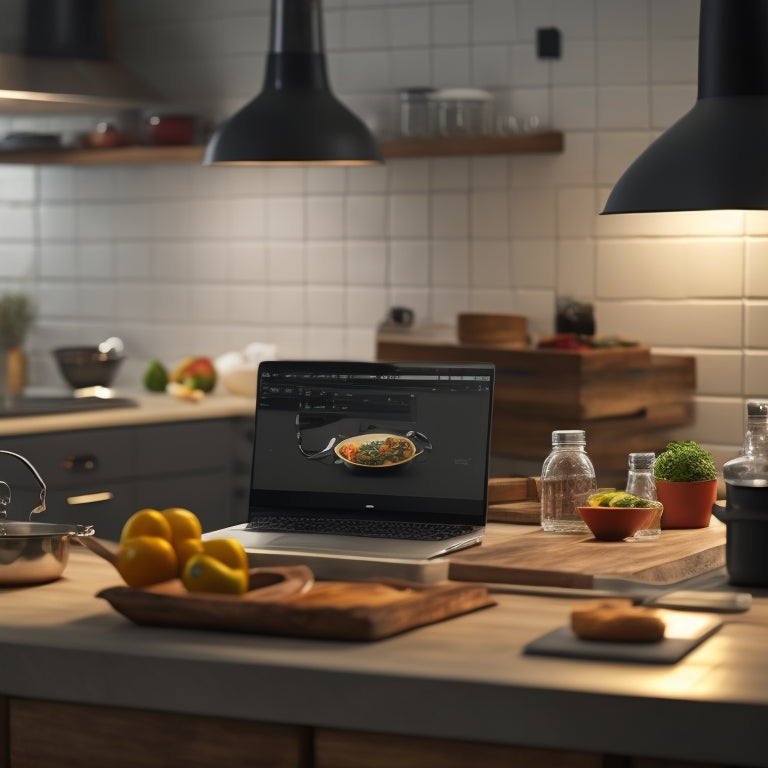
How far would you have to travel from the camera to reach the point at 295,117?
3.56 m

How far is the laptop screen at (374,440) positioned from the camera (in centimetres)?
245

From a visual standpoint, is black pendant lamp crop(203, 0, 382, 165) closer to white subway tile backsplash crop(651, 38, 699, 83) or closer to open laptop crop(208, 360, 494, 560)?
open laptop crop(208, 360, 494, 560)

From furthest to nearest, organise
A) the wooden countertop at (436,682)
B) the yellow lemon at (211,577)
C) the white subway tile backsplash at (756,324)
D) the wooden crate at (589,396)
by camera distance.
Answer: the white subway tile backsplash at (756,324) → the wooden crate at (589,396) → the yellow lemon at (211,577) → the wooden countertop at (436,682)

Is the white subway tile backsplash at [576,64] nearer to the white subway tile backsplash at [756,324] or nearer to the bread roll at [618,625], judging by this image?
the white subway tile backsplash at [756,324]

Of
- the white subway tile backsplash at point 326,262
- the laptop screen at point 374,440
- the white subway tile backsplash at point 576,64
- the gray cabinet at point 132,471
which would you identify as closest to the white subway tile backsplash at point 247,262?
the white subway tile backsplash at point 326,262

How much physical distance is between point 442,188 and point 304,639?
3222 millimetres

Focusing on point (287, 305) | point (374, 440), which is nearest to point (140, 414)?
point (287, 305)

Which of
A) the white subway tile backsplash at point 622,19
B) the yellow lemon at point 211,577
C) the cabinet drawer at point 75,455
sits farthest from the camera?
the white subway tile backsplash at point 622,19

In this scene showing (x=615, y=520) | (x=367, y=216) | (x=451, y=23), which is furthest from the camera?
(x=367, y=216)

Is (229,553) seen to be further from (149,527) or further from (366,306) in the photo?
(366,306)

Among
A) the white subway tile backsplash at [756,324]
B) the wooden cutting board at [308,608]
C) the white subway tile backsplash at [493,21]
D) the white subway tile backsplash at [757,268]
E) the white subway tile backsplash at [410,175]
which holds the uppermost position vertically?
the white subway tile backsplash at [493,21]

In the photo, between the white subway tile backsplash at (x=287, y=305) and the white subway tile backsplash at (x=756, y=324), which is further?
the white subway tile backsplash at (x=287, y=305)

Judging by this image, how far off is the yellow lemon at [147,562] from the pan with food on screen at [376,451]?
0.52 metres

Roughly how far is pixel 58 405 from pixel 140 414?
278mm
